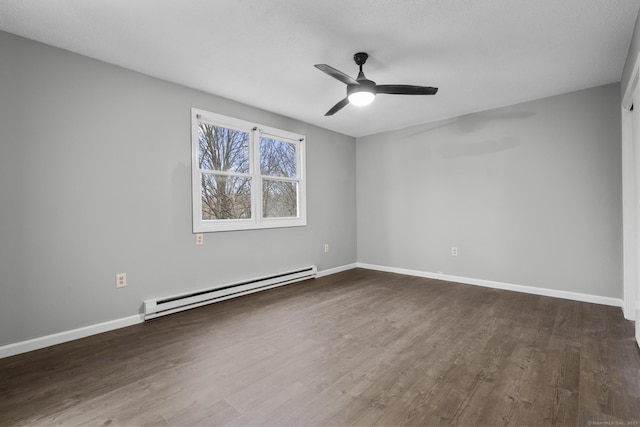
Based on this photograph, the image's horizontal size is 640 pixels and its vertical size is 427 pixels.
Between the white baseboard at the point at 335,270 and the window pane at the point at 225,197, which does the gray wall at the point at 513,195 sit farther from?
the window pane at the point at 225,197

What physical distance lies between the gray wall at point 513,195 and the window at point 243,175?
5.36ft

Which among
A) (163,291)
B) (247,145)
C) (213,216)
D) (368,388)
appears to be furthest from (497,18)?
(163,291)

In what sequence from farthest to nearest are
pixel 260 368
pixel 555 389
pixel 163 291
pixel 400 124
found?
pixel 400 124, pixel 163 291, pixel 260 368, pixel 555 389

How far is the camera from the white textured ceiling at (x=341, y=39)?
201 centimetres

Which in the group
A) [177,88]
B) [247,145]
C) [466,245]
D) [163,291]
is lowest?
[163,291]

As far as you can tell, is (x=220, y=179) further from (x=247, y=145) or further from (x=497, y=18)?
(x=497, y=18)

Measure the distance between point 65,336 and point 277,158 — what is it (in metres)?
3.00

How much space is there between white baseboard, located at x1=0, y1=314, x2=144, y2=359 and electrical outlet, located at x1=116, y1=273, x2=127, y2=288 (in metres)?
0.31

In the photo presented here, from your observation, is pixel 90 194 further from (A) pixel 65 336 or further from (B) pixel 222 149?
(B) pixel 222 149

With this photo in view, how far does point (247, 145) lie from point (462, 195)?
313cm

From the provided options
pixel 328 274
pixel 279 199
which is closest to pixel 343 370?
pixel 279 199

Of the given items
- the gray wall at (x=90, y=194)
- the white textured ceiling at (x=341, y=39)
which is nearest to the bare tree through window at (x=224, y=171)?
the gray wall at (x=90, y=194)

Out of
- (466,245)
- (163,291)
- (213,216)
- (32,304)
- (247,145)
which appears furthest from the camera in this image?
(466,245)

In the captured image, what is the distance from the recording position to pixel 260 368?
2037 millimetres
